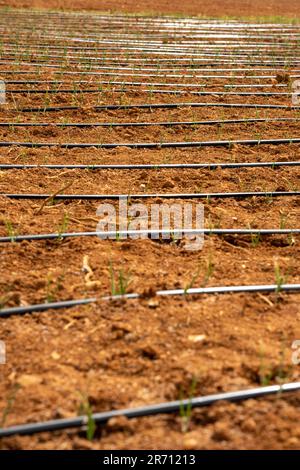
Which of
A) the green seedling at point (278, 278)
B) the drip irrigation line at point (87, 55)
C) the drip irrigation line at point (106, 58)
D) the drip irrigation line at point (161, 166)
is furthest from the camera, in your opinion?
the drip irrigation line at point (87, 55)

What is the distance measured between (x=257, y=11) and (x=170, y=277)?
54.3 ft

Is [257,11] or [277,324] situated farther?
[257,11]

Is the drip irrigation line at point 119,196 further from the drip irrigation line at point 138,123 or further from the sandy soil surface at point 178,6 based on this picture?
the sandy soil surface at point 178,6

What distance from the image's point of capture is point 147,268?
3.30m

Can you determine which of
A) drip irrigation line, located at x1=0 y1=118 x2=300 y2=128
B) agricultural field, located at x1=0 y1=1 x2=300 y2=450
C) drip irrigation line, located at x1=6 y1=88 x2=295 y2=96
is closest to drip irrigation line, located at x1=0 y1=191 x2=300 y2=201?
agricultural field, located at x1=0 y1=1 x2=300 y2=450

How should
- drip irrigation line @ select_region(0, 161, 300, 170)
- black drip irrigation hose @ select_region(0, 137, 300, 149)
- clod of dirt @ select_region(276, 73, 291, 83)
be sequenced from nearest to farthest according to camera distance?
1. drip irrigation line @ select_region(0, 161, 300, 170)
2. black drip irrigation hose @ select_region(0, 137, 300, 149)
3. clod of dirt @ select_region(276, 73, 291, 83)

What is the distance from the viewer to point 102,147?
5160 mm

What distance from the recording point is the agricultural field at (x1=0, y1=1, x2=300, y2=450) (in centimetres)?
230

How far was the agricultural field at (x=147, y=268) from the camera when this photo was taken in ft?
7.55

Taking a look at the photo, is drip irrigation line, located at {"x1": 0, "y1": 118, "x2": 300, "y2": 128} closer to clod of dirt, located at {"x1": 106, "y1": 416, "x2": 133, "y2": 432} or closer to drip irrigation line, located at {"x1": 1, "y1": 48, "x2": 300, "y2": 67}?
drip irrigation line, located at {"x1": 1, "y1": 48, "x2": 300, "y2": 67}

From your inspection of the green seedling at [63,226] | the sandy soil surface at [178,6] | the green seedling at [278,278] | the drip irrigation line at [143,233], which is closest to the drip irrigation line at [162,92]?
the green seedling at [63,226]
